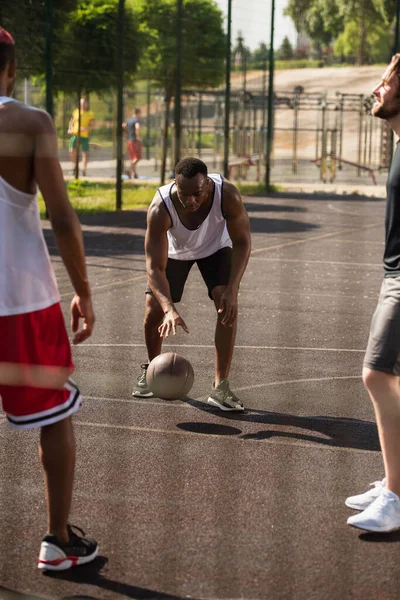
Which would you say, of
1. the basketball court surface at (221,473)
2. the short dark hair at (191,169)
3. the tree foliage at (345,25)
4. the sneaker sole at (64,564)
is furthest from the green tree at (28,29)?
the tree foliage at (345,25)

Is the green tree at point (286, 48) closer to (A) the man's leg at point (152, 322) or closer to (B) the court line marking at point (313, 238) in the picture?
(B) the court line marking at point (313, 238)

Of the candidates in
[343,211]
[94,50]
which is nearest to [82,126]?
[94,50]

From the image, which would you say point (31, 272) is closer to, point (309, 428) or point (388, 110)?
point (388, 110)

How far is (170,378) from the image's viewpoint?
662 centimetres

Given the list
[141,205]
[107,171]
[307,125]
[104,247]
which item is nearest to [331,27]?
[307,125]

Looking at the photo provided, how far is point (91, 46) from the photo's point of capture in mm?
20781

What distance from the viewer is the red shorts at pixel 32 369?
3994 mm

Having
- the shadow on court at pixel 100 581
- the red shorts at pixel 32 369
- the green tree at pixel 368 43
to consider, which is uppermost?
the green tree at pixel 368 43

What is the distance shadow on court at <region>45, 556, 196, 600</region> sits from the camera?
3.94 m

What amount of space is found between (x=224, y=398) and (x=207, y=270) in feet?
2.72

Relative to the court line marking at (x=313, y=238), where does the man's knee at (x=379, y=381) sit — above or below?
above

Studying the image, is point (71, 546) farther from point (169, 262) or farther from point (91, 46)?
point (91, 46)

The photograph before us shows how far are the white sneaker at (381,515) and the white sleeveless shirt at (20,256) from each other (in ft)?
5.32

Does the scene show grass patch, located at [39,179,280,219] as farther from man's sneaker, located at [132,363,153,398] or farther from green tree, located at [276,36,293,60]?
man's sneaker, located at [132,363,153,398]
